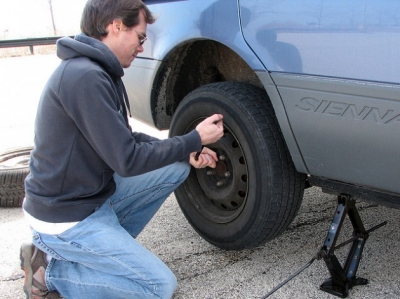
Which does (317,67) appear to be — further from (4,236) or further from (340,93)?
(4,236)

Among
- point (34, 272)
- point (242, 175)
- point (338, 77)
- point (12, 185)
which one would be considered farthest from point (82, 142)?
point (12, 185)

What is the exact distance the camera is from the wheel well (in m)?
2.63

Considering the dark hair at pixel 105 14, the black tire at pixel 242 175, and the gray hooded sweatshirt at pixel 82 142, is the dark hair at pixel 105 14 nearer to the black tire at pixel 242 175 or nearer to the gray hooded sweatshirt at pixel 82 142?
the gray hooded sweatshirt at pixel 82 142

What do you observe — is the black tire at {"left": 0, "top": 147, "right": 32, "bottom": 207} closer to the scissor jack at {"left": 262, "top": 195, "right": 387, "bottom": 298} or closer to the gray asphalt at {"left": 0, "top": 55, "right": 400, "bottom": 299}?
the gray asphalt at {"left": 0, "top": 55, "right": 400, "bottom": 299}

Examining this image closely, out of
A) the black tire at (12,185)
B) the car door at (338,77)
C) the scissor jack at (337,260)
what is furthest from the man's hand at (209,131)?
the black tire at (12,185)

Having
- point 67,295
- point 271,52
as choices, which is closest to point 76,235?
point 67,295

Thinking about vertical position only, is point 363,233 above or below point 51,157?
below

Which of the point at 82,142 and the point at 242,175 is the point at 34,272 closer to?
the point at 82,142

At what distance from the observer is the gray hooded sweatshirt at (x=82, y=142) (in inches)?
73.5

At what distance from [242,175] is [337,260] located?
1.80 feet

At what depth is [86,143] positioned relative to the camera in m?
1.99

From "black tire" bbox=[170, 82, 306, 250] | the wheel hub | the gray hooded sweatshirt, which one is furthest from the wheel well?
the gray hooded sweatshirt

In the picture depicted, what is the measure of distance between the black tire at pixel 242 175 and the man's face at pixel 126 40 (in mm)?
440

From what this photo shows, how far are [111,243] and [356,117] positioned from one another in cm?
104
